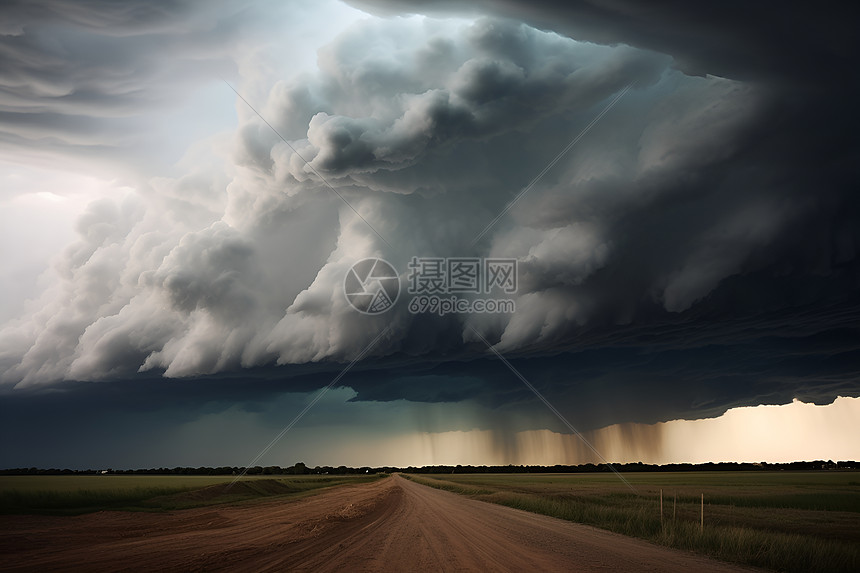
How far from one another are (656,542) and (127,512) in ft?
105

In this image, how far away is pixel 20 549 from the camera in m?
20.4

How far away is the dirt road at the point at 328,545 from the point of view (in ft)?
52.9

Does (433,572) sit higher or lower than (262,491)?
higher

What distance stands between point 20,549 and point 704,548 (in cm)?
2550

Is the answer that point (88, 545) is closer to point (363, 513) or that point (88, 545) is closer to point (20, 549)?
point (20, 549)

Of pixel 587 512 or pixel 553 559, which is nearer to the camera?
pixel 553 559

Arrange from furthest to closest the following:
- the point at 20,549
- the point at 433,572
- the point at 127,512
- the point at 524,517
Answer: the point at 127,512
the point at 524,517
the point at 20,549
the point at 433,572

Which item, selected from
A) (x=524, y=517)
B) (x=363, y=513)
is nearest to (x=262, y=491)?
(x=363, y=513)

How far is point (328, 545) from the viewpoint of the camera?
19891mm

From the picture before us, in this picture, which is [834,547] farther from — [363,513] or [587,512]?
[363,513]

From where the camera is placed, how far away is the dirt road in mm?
16125

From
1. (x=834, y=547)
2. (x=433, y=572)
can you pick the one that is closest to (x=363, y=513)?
(x=433, y=572)

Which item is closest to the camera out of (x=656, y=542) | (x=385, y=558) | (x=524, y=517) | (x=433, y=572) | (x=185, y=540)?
(x=433, y=572)

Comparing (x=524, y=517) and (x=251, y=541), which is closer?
(x=251, y=541)
